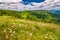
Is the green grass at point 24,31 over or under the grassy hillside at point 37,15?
under

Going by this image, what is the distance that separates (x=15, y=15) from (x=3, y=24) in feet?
0.74

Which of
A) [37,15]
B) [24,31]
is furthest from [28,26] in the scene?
[37,15]

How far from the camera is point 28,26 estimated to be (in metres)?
2.26

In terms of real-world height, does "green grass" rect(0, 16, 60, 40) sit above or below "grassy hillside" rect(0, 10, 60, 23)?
below

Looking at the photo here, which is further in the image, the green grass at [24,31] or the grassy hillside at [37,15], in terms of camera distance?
the grassy hillside at [37,15]

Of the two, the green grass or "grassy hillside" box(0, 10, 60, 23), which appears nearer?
the green grass

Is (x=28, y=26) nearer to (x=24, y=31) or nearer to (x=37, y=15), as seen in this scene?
(x=24, y=31)

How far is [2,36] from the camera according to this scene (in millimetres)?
2189

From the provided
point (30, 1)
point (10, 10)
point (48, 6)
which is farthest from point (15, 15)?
point (48, 6)

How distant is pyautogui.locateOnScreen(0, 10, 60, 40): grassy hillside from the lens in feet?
7.18

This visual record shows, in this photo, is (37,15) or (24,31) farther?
(37,15)

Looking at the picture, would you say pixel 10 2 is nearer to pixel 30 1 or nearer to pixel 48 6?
pixel 30 1

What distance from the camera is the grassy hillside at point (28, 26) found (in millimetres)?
2188

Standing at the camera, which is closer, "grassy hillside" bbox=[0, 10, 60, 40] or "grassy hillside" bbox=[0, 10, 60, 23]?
"grassy hillside" bbox=[0, 10, 60, 40]
